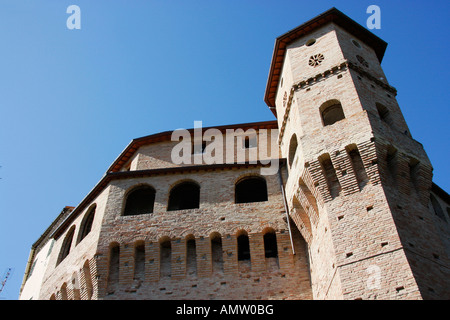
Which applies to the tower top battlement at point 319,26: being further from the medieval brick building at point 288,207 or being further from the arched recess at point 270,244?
the arched recess at point 270,244

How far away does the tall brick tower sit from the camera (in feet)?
35.6

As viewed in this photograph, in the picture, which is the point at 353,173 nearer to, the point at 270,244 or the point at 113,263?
the point at 270,244

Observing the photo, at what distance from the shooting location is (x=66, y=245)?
703 inches

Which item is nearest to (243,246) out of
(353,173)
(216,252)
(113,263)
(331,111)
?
(216,252)

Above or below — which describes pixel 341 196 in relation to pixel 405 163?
below

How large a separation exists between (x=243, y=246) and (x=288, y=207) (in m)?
1.84

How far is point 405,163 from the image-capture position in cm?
1297

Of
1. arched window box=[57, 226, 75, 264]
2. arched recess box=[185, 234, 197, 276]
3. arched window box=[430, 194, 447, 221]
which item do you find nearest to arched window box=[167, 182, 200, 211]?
arched recess box=[185, 234, 197, 276]

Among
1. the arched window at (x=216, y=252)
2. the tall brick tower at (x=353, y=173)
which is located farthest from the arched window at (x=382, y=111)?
the arched window at (x=216, y=252)

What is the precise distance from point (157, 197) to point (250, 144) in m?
4.75
